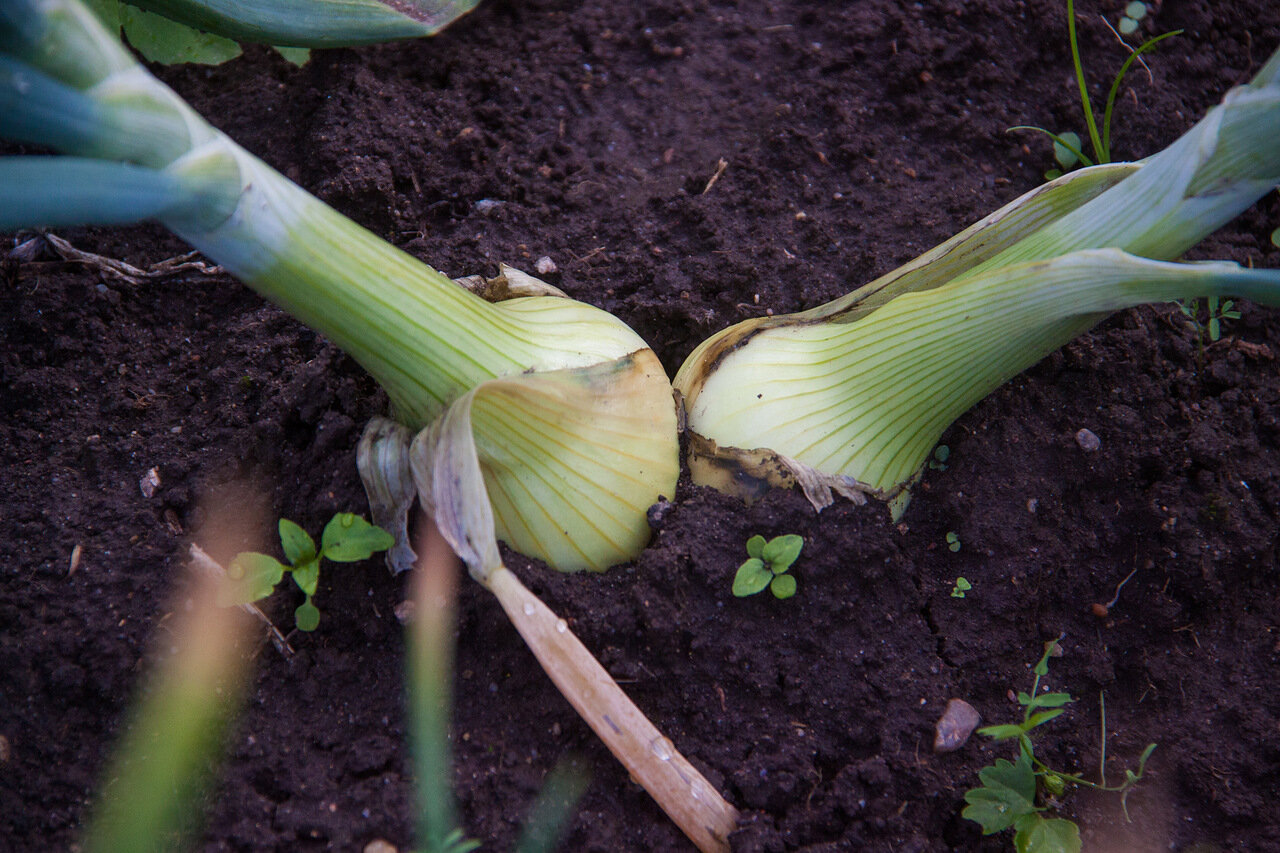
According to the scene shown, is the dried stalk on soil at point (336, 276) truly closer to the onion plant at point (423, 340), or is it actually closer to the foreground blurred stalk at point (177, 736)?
the onion plant at point (423, 340)

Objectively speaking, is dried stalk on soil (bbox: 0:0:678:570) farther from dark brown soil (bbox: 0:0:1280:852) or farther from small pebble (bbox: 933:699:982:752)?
small pebble (bbox: 933:699:982:752)

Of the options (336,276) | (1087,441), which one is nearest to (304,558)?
(336,276)

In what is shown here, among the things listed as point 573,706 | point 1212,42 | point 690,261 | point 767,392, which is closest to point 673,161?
point 690,261

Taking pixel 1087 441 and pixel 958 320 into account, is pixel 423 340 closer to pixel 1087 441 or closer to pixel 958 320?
pixel 958 320

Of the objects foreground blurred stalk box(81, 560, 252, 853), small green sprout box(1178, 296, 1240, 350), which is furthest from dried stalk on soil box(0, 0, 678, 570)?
small green sprout box(1178, 296, 1240, 350)

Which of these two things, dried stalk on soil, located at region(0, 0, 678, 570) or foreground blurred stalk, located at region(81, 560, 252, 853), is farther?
foreground blurred stalk, located at region(81, 560, 252, 853)

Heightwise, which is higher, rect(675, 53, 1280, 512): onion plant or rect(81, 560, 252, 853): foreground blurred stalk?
rect(675, 53, 1280, 512): onion plant

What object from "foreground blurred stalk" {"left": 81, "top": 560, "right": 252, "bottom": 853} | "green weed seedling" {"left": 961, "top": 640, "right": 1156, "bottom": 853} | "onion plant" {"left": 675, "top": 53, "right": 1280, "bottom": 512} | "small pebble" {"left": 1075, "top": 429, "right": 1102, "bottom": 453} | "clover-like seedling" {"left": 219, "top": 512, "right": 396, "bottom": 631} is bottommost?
"green weed seedling" {"left": 961, "top": 640, "right": 1156, "bottom": 853}

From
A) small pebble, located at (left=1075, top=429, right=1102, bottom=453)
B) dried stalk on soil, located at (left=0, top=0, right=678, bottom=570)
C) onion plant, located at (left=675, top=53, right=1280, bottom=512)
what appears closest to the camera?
dried stalk on soil, located at (left=0, top=0, right=678, bottom=570)
